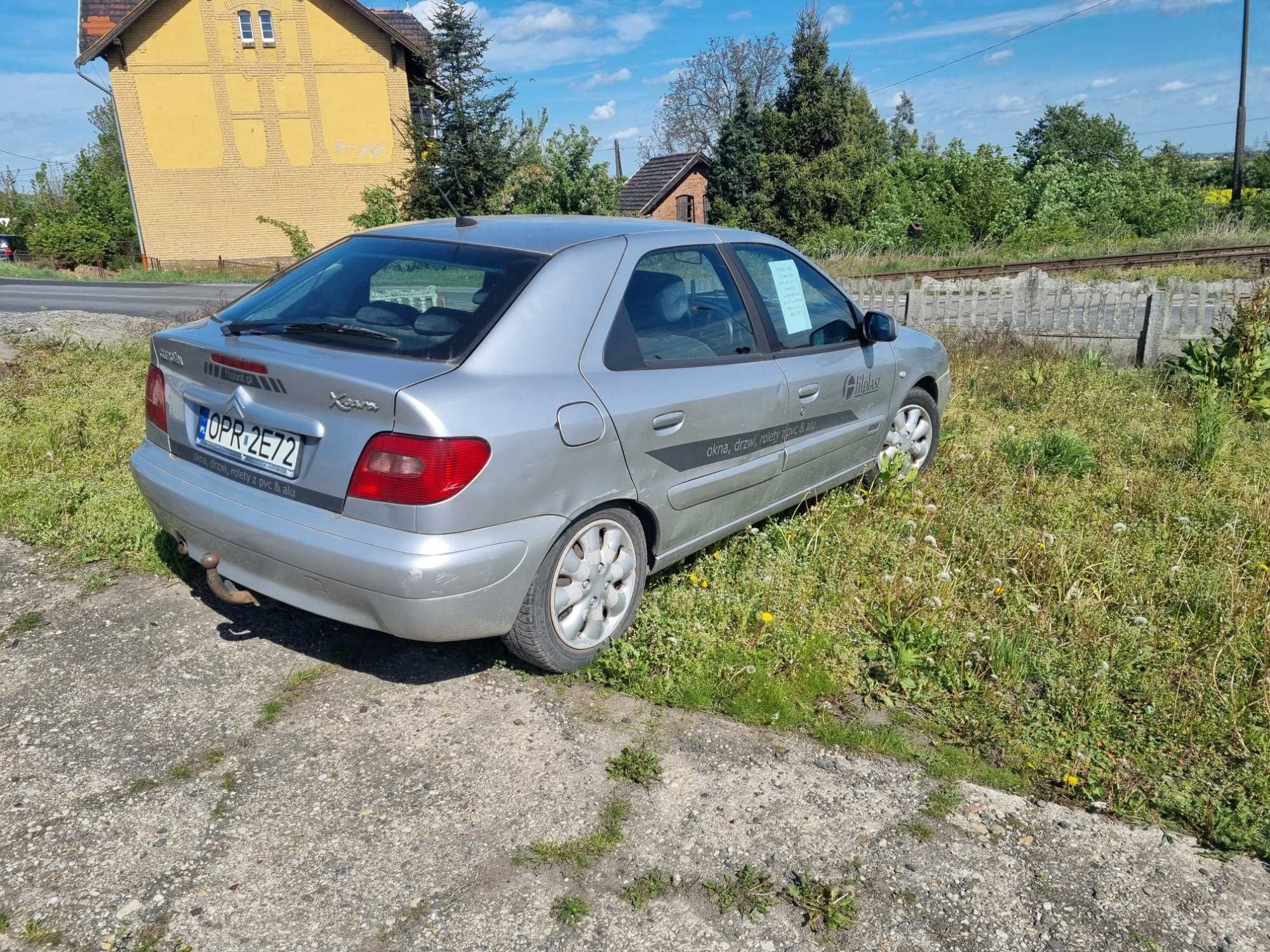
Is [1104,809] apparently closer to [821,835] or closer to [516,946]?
[821,835]

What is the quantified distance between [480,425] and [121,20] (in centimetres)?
3739

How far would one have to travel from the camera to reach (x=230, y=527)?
313cm

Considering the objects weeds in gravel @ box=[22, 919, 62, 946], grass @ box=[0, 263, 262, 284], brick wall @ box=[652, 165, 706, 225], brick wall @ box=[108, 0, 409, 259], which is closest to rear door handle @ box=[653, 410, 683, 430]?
weeds in gravel @ box=[22, 919, 62, 946]

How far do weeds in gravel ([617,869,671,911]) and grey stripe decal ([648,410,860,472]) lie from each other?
1.51 meters

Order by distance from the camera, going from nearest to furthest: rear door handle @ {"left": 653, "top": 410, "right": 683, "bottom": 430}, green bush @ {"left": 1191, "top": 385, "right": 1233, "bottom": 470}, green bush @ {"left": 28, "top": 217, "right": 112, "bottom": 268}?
rear door handle @ {"left": 653, "top": 410, "right": 683, "bottom": 430} < green bush @ {"left": 1191, "top": 385, "right": 1233, "bottom": 470} < green bush @ {"left": 28, "top": 217, "right": 112, "bottom": 268}

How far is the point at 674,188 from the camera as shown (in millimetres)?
44188

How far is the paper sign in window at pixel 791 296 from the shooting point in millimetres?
4379

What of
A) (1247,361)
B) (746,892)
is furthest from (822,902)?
(1247,361)

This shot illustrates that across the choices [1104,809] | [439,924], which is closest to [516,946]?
[439,924]

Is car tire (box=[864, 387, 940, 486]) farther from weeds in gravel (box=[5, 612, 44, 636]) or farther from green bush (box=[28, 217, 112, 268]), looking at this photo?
green bush (box=[28, 217, 112, 268])

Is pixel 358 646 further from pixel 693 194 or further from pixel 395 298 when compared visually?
pixel 693 194

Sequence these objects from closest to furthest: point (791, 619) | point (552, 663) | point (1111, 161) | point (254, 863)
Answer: point (254, 863), point (552, 663), point (791, 619), point (1111, 161)

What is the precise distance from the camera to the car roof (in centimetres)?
Answer: 349

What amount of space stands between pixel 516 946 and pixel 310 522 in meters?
1.43
